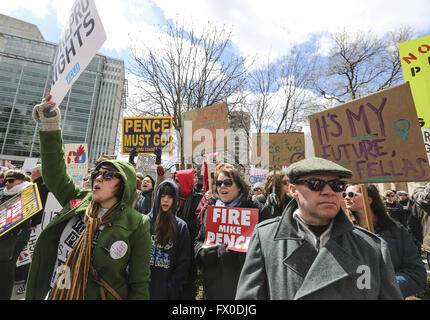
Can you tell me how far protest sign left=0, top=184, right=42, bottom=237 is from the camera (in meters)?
2.86

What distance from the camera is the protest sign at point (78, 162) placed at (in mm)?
6492

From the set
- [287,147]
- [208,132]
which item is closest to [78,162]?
[208,132]

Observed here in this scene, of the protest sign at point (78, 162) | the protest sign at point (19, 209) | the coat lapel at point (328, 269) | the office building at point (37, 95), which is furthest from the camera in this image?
the office building at point (37, 95)

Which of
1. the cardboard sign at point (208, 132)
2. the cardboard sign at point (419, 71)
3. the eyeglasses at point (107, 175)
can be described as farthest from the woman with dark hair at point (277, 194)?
the eyeglasses at point (107, 175)

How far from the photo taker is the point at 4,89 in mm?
66000

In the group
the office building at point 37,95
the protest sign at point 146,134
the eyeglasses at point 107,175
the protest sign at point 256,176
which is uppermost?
the office building at point 37,95

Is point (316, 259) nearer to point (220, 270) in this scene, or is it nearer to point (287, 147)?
point (220, 270)

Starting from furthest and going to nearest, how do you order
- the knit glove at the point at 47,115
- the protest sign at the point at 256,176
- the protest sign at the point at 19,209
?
1. the protest sign at the point at 256,176
2. the protest sign at the point at 19,209
3. the knit glove at the point at 47,115

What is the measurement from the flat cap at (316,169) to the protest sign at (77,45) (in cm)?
168

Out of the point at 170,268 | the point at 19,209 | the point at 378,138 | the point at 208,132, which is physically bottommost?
the point at 170,268

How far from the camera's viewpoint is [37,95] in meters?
67.9

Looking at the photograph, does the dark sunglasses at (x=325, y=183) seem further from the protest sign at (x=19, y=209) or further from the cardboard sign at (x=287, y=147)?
the cardboard sign at (x=287, y=147)

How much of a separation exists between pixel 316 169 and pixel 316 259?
0.52 metres
